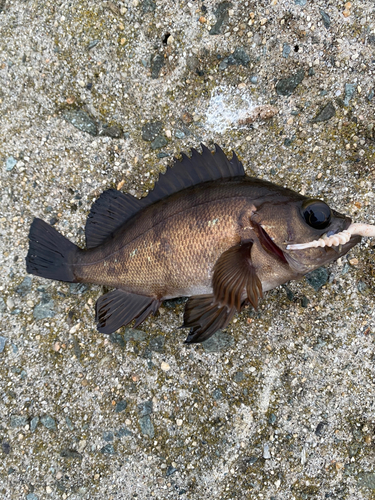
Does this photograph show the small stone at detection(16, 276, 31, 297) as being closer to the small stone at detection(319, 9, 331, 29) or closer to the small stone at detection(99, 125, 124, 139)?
the small stone at detection(99, 125, 124, 139)

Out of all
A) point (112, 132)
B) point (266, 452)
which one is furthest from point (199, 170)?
point (266, 452)

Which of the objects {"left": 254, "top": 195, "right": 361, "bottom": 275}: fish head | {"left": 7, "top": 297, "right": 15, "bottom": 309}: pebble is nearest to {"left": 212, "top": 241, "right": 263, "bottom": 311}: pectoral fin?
{"left": 254, "top": 195, "right": 361, "bottom": 275}: fish head

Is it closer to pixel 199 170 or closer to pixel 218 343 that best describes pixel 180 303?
pixel 218 343

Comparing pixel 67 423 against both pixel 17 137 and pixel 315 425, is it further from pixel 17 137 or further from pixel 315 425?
pixel 17 137

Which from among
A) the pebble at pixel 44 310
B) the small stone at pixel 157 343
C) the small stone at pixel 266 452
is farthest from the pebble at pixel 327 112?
the pebble at pixel 44 310

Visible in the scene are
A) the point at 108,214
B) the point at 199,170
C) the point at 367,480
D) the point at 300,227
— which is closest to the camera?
the point at 300,227

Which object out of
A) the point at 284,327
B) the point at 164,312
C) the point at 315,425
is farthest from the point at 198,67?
the point at 315,425
